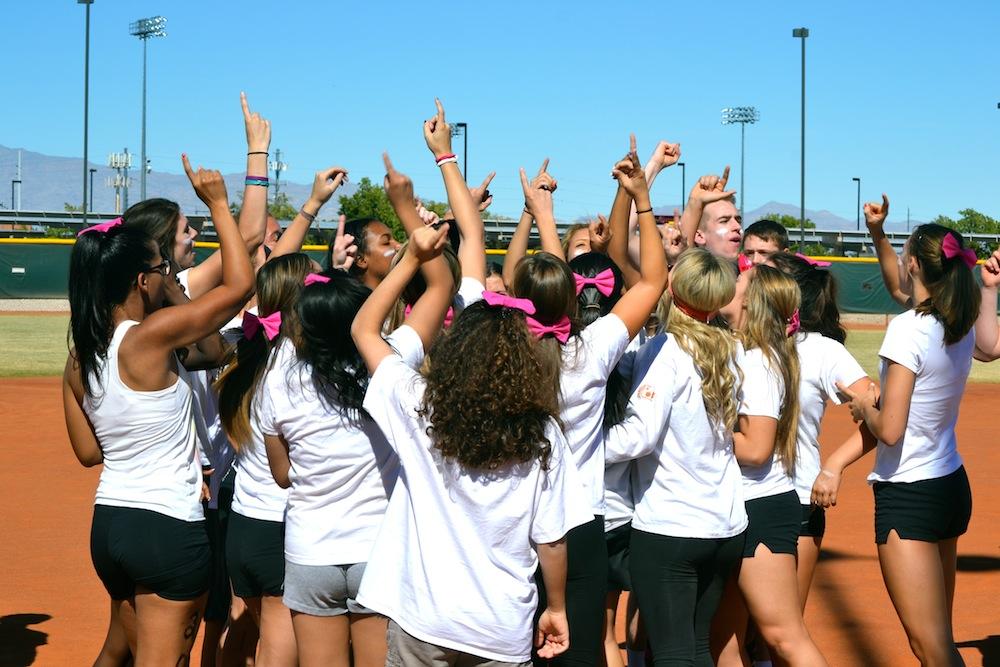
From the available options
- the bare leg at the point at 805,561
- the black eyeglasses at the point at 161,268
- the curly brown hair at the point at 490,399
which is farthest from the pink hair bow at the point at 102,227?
the bare leg at the point at 805,561

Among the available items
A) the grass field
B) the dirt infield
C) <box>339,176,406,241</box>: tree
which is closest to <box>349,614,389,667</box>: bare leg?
the dirt infield

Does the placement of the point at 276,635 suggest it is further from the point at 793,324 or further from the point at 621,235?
the point at 793,324

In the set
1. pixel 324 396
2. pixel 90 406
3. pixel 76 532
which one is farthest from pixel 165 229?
pixel 76 532

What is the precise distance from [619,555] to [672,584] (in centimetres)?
57

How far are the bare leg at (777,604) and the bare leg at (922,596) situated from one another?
0.41 meters

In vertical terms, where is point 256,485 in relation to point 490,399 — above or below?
below

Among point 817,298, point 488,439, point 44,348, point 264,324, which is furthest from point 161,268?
point 44,348

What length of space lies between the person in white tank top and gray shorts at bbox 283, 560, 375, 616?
0.34m

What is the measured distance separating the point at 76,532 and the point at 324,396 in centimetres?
553

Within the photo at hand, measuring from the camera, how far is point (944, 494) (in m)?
4.15

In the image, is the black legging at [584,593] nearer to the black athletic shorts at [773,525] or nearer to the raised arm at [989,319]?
the black athletic shorts at [773,525]

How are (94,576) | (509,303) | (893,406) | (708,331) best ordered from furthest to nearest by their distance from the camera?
(94,576) < (893,406) < (708,331) < (509,303)

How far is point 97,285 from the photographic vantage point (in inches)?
139

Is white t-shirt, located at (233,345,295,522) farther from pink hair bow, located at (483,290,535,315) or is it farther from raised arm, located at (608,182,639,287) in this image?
raised arm, located at (608,182,639,287)
